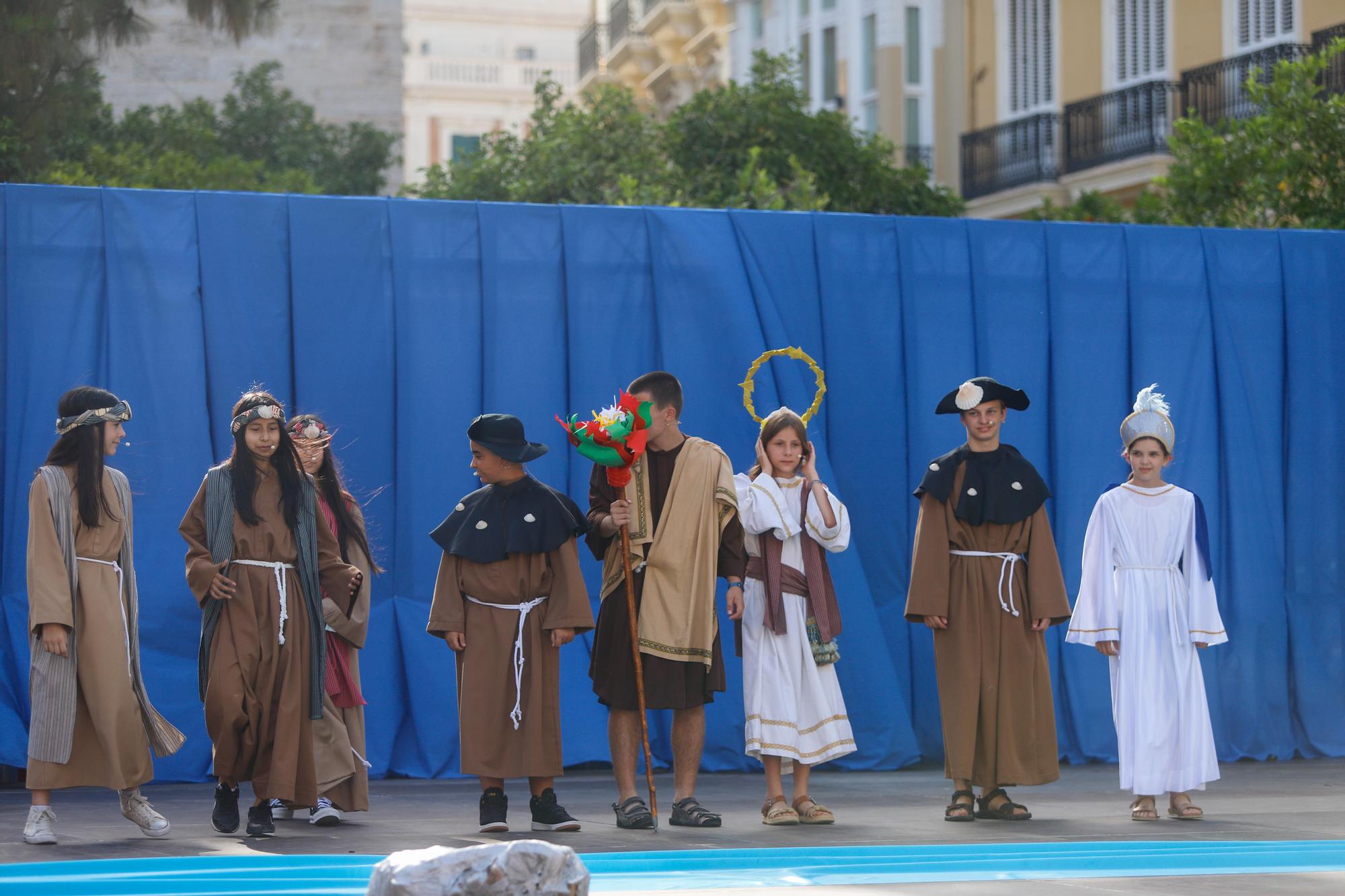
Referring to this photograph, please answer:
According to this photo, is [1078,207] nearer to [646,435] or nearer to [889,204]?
[889,204]

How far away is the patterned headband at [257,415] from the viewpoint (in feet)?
20.6

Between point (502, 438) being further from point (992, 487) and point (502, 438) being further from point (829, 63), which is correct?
point (829, 63)

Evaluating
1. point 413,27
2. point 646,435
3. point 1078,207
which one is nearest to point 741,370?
point 646,435

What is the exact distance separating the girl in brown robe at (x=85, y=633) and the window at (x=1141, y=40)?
1434 centimetres

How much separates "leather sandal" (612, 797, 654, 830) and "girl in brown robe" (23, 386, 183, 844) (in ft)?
5.35

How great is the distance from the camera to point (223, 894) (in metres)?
4.93

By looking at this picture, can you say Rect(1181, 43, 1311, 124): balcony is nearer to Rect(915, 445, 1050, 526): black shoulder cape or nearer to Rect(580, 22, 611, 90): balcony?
Rect(915, 445, 1050, 526): black shoulder cape

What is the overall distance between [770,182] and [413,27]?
138ft

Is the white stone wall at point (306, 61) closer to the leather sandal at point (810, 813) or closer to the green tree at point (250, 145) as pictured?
the green tree at point (250, 145)

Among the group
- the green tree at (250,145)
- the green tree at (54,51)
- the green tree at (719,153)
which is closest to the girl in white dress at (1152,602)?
the green tree at (54,51)

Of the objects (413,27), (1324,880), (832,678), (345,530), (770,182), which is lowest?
(1324,880)

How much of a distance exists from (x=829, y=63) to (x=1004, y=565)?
1809 cm

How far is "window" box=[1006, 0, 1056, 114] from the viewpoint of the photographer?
19.8m

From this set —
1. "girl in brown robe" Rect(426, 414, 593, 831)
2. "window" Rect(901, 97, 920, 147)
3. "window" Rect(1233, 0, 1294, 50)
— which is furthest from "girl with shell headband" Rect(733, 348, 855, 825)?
"window" Rect(901, 97, 920, 147)
